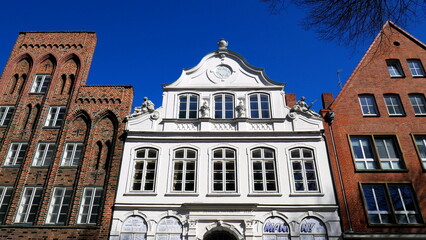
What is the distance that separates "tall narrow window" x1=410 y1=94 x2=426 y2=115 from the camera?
17969 millimetres

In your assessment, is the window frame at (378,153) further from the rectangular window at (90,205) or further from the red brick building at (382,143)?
the rectangular window at (90,205)

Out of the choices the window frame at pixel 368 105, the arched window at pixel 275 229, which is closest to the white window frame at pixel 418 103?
the window frame at pixel 368 105

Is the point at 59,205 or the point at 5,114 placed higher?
the point at 5,114

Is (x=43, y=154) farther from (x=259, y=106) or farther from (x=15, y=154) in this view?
(x=259, y=106)

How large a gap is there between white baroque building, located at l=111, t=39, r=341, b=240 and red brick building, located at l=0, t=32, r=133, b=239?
125cm

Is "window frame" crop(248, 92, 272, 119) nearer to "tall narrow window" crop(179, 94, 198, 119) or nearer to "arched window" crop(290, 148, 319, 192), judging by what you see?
"arched window" crop(290, 148, 319, 192)

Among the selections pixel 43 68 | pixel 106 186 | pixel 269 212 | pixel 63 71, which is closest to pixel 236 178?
pixel 269 212

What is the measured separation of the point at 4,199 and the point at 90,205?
176 inches

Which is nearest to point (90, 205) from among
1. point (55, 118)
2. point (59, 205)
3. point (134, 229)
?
point (59, 205)

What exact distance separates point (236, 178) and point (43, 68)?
1437cm

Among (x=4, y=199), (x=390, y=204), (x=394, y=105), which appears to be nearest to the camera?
(x=390, y=204)

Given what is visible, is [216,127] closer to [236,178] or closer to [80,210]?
[236,178]

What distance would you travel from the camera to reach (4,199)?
16156 mm

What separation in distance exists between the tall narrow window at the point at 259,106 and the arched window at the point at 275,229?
5.76 m
